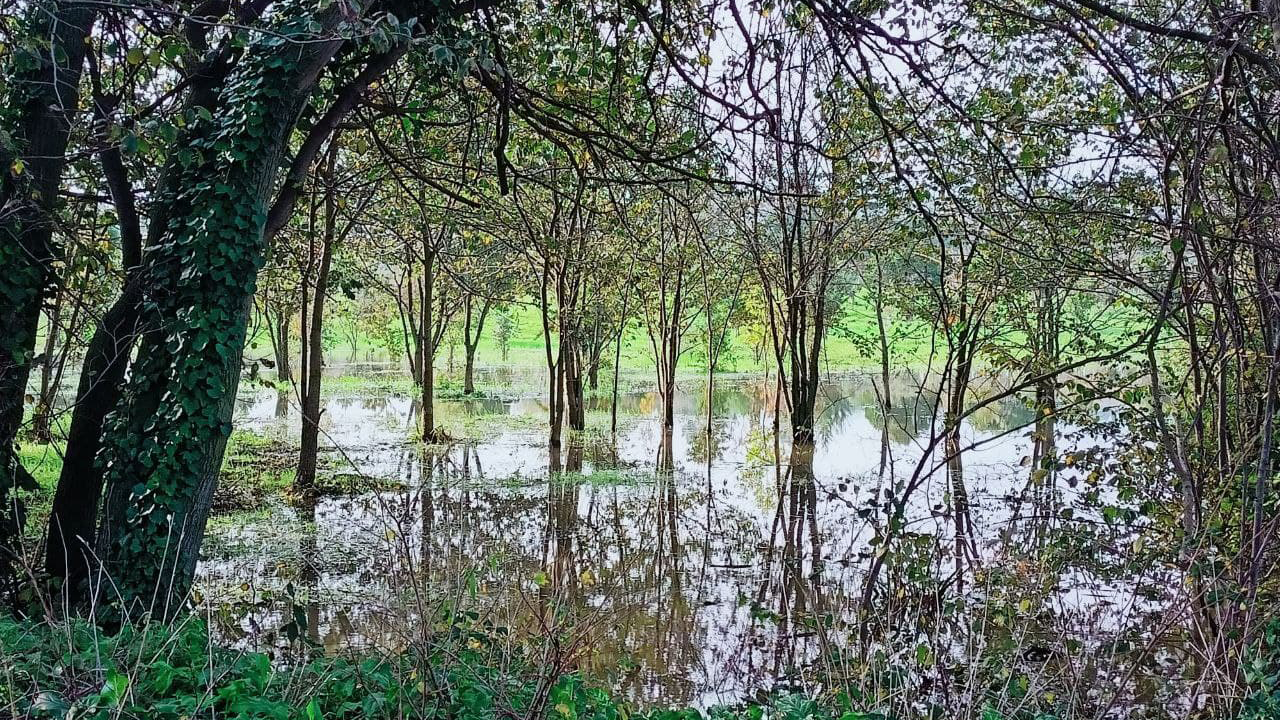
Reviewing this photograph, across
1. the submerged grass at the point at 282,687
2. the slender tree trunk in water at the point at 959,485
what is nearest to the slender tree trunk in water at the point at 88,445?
the submerged grass at the point at 282,687

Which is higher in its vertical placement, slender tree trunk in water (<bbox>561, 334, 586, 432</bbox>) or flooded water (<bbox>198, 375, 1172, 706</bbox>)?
slender tree trunk in water (<bbox>561, 334, 586, 432</bbox>)

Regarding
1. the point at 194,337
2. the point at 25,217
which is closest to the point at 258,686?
the point at 194,337

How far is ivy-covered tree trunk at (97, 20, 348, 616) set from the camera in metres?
4.46

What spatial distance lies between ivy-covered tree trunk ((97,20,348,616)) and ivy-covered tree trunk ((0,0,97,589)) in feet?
2.23

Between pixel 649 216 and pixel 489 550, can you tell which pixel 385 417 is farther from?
pixel 489 550

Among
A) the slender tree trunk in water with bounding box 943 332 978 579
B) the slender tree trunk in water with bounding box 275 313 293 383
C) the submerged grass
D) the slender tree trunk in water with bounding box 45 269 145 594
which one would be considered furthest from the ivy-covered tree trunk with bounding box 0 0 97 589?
the slender tree trunk in water with bounding box 275 313 293 383

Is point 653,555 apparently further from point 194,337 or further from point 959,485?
point 959,485

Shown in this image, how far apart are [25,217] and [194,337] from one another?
1205mm

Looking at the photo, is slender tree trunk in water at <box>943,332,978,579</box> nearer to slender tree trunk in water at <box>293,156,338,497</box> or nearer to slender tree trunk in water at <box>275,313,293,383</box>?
slender tree trunk in water at <box>293,156,338,497</box>

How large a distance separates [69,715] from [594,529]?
7.65m

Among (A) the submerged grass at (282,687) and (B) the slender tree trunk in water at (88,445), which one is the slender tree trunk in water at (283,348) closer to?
(B) the slender tree trunk in water at (88,445)

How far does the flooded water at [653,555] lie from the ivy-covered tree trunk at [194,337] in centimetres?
69

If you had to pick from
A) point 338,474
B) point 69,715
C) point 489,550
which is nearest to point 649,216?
point 338,474

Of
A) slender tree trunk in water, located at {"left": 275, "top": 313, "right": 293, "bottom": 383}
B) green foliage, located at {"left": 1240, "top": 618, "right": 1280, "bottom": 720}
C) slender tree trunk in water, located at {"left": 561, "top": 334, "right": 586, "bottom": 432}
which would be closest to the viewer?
green foliage, located at {"left": 1240, "top": 618, "right": 1280, "bottom": 720}
